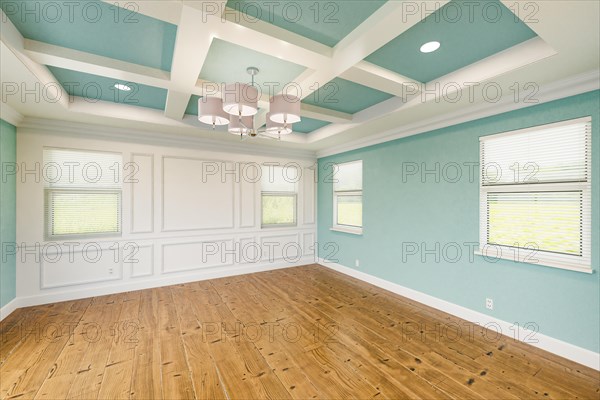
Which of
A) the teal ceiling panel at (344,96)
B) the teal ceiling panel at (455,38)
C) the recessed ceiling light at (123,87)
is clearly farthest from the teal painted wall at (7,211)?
the teal ceiling panel at (455,38)

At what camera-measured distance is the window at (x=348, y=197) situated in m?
4.83

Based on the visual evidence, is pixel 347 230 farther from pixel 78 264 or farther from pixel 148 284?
pixel 78 264

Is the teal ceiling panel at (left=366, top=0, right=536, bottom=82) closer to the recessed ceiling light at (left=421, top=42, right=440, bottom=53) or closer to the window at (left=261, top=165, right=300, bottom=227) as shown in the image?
the recessed ceiling light at (left=421, top=42, right=440, bottom=53)

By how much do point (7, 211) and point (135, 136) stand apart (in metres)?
1.75

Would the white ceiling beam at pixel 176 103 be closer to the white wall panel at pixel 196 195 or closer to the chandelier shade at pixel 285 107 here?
the white wall panel at pixel 196 195

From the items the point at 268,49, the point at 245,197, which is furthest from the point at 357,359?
the point at 245,197

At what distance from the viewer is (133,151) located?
4055 mm

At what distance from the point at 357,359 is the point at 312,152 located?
4.25 m

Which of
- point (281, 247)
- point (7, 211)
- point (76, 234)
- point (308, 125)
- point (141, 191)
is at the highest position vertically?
point (308, 125)

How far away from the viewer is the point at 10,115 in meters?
3.13

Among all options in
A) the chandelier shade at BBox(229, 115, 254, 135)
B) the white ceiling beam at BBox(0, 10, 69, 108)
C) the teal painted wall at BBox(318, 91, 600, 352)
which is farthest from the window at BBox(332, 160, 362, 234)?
the white ceiling beam at BBox(0, 10, 69, 108)

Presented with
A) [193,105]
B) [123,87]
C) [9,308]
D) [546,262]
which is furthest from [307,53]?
[9,308]

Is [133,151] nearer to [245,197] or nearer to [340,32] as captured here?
[245,197]

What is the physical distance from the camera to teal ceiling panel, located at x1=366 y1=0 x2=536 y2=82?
72.1 inches
